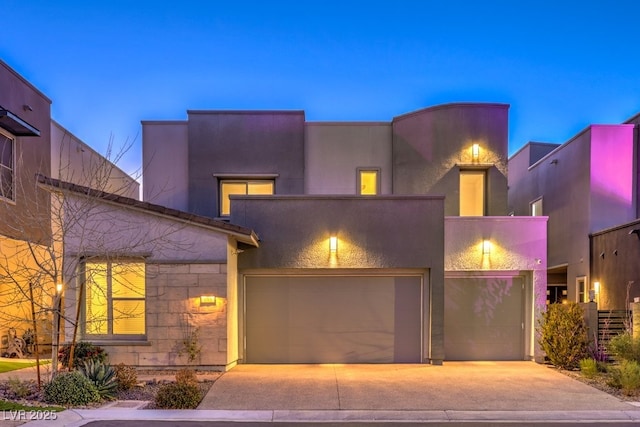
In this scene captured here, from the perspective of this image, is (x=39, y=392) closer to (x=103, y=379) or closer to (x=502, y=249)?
(x=103, y=379)

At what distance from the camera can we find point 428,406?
6844 mm

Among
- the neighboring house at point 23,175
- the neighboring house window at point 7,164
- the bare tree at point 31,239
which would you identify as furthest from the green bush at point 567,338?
the neighboring house window at point 7,164

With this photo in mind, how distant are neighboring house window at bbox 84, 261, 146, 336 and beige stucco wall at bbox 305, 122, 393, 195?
20.6 feet

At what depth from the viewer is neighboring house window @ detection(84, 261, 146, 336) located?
371 inches

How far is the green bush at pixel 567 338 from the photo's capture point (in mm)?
9680

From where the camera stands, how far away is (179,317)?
923 centimetres

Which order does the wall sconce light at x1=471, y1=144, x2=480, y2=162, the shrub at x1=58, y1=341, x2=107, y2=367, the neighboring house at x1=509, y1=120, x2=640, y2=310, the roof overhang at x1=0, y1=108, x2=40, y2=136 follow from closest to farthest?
the shrub at x1=58, y1=341, x2=107, y2=367 < the roof overhang at x1=0, y1=108, x2=40, y2=136 < the neighboring house at x1=509, y1=120, x2=640, y2=310 < the wall sconce light at x1=471, y1=144, x2=480, y2=162

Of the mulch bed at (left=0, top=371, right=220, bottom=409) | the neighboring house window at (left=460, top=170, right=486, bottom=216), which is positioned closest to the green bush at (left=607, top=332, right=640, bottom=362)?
the neighboring house window at (left=460, top=170, right=486, bottom=216)

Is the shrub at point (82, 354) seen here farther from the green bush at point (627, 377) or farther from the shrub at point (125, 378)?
the green bush at point (627, 377)

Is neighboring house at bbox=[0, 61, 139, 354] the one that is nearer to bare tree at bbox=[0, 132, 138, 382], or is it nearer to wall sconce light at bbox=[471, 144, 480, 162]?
bare tree at bbox=[0, 132, 138, 382]

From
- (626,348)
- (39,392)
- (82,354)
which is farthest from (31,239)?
(626,348)

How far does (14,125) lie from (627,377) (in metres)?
15.4

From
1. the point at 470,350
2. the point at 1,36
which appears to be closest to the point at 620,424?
the point at 470,350

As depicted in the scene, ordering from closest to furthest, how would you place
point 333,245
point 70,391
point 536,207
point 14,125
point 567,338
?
point 70,391 → point 567,338 → point 333,245 → point 14,125 → point 536,207
